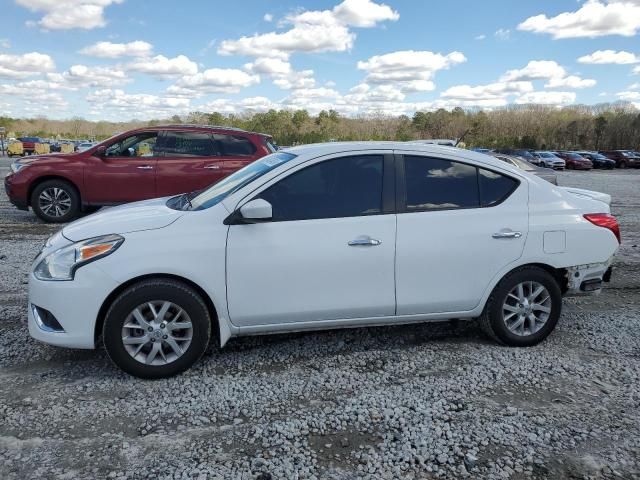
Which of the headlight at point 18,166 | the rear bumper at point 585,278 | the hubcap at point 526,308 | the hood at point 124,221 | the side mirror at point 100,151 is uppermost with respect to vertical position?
the side mirror at point 100,151

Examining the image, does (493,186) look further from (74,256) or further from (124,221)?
(74,256)

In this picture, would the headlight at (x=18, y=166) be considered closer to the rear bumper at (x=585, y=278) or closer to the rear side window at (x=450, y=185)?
the rear side window at (x=450, y=185)

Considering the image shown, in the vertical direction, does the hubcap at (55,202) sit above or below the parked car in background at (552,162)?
below

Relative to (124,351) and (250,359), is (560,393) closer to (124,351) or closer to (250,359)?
(250,359)

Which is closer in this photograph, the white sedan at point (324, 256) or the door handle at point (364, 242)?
the white sedan at point (324, 256)

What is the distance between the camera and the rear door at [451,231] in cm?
394

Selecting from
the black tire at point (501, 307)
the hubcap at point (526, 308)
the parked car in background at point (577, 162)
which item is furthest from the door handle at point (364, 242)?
the parked car in background at point (577, 162)

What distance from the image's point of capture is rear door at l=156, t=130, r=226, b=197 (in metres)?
9.38

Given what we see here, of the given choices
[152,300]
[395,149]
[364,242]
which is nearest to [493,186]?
[395,149]

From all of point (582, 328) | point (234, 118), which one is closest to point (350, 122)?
point (234, 118)

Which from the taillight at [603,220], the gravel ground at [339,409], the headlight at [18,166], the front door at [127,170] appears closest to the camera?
the gravel ground at [339,409]

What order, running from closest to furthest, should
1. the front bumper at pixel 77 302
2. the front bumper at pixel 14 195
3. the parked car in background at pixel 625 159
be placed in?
the front bumper at pixel 77 302 < the front bumper at pixel 14 195 < the parked car in background at pixel 625 159

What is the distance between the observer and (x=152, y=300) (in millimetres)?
Answer: 3541

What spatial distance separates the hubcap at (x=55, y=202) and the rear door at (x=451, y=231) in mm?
7633
